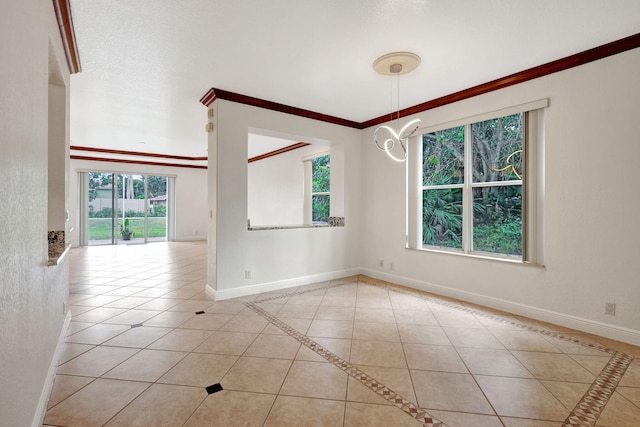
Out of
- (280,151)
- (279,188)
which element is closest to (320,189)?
(279,188)

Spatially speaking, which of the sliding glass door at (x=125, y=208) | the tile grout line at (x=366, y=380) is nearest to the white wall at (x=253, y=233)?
the tile grout line at (x=366, y=380)

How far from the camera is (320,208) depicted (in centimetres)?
654

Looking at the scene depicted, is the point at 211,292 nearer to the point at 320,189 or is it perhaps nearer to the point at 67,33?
the point at 67,33

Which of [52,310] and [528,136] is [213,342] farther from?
[528,136]

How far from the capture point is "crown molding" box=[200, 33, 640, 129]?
2688mm

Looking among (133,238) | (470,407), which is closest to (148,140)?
(133,238)

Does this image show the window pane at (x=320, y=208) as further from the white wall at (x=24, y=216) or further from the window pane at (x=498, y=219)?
the white wall at (x=24, y=216)

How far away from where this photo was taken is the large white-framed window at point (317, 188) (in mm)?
6383

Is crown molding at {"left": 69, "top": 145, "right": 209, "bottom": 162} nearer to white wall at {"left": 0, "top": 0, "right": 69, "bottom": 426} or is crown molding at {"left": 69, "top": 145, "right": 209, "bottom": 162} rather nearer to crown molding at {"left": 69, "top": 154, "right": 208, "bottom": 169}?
crown molding at {"left": 69, "top": 154, "right": 208, "bottom": 169}

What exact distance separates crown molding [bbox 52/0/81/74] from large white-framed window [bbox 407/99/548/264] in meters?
3.97

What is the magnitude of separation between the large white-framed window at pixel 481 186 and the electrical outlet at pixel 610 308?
65cm

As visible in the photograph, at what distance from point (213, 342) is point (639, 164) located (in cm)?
404

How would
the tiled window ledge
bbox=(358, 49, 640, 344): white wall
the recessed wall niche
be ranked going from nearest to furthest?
the tiled window ledge, bbox=(358, 49, 640, 344): white wall, the recessed wall niche

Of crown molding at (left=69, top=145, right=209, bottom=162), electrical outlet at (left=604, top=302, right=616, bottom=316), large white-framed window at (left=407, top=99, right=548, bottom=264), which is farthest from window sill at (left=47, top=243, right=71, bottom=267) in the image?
crown molding at (left=69, top=145, right=209, bottom=162)
